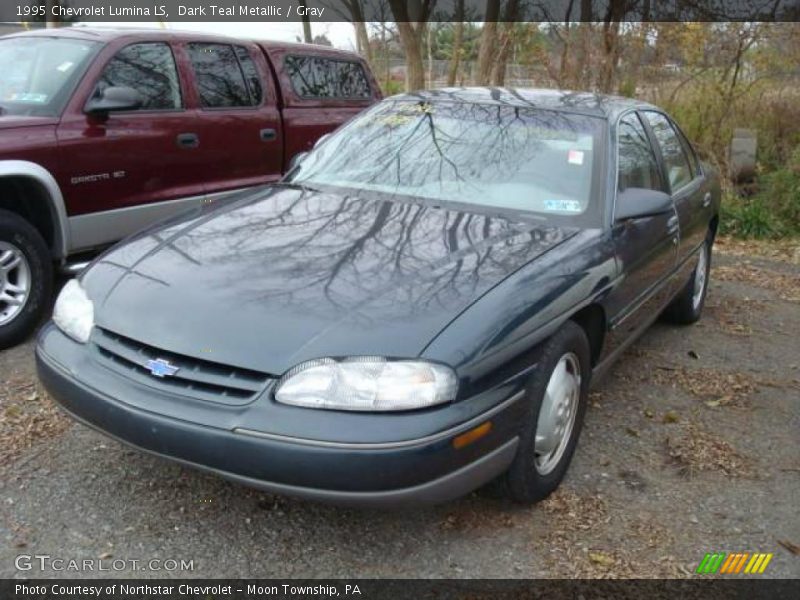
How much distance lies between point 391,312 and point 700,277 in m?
3.83

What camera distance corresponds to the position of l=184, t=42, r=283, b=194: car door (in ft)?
18.7

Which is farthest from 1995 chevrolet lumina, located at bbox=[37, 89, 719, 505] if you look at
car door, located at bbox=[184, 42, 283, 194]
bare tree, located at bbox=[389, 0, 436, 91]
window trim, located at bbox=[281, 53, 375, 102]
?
bare tree, located at bbox=[389, 0, 436, 91]

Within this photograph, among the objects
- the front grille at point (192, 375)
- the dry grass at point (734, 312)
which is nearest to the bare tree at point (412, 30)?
the dry grass at point (734, 312)

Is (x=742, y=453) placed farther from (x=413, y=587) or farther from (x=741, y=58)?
(x=741, y=58)

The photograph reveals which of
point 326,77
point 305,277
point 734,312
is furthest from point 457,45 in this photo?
point 305,277

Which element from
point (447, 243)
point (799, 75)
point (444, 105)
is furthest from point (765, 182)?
point (447, 243)

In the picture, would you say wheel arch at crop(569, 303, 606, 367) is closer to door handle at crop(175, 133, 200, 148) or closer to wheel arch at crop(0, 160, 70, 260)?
wheel arch at crop(0, 160, 70, 260)

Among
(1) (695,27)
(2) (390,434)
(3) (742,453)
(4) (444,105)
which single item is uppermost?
(1) (695,27)

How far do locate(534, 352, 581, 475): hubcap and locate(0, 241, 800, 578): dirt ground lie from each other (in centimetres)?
20

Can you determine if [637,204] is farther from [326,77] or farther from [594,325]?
[326,77]

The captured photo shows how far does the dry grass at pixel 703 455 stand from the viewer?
11.8ft

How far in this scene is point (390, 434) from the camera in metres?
2.41

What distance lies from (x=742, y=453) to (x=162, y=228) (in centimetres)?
290

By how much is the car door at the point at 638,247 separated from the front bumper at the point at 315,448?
1.26 metres
